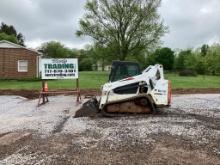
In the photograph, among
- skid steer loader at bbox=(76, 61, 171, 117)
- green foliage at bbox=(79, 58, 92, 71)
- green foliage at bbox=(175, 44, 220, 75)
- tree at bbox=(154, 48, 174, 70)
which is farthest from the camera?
green foliage at bbox=(79, 58, 92, 71)

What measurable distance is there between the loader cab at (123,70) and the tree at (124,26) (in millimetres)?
32518

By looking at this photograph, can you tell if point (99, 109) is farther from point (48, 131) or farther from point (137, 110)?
point (48, 131)

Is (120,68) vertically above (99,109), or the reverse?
(120,68)

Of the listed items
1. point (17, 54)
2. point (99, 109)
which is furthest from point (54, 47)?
point (99, 109)

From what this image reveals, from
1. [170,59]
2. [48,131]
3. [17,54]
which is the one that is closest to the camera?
[48,131]

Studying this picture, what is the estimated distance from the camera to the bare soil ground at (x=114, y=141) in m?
6.48

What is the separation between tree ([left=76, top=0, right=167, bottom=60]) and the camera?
4538 centimetres

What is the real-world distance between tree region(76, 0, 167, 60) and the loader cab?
32518mm

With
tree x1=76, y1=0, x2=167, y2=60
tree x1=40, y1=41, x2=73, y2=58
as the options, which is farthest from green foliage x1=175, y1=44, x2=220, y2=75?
tree x1=40, y1=41, x2=73, y2=58

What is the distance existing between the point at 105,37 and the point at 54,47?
47.6 meters

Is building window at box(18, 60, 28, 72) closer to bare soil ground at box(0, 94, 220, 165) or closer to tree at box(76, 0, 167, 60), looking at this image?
tree at box(76, 0, 167, 60)

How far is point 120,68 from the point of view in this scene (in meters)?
12.7

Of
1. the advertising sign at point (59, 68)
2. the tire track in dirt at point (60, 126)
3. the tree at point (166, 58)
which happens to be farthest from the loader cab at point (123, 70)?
the tree at point (166, 58)

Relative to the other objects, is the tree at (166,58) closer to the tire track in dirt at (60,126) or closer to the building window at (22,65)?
the building window at (22,65)
